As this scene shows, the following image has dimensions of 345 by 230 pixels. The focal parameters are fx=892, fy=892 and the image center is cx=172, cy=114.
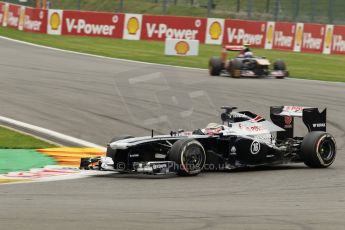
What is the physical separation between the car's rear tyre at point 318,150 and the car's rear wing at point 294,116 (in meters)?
0.43

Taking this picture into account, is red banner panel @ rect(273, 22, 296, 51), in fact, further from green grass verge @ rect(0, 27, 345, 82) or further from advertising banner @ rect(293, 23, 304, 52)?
green grass verge @ rect(0, 27, 345, 82)

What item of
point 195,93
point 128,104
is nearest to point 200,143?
point 195,93

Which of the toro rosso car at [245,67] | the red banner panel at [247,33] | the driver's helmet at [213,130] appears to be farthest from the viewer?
A: the red banner panel at [247,33]

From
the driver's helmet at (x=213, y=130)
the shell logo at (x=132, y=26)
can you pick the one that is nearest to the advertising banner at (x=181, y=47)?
the shell logo at (x=132, y=26)

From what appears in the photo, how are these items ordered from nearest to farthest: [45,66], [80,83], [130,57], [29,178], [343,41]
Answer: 1. [29,178]
2. [80,83]
3. [45,66]
4. [130,57]
5. [343,41]

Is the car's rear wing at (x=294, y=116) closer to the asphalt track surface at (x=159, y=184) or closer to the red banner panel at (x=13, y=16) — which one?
the asphalt track surface at (x=159, y=184)

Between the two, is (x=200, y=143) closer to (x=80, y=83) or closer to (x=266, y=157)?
(x=266, y=157)

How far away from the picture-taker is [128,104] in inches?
735

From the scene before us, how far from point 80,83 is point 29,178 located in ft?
42.0

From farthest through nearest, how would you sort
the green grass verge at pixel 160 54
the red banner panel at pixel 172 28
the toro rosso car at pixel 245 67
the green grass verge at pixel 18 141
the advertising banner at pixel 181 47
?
1. the red banner panel at pixel 172 28
2. the advertising banner at pixel 181 47
3. the green grass verge at pixel 160 54
4. the toro rosso car at pixel 245 67
5. the green grass verge at pixel 18 141

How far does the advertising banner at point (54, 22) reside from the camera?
4400 cm

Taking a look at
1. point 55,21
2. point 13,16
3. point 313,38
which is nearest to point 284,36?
point 313,38

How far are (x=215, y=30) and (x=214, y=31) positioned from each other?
11 centimetres

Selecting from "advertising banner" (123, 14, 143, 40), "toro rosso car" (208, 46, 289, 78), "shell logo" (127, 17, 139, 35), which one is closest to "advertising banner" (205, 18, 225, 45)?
"advertising banner" (123, 14, 143, 40)
